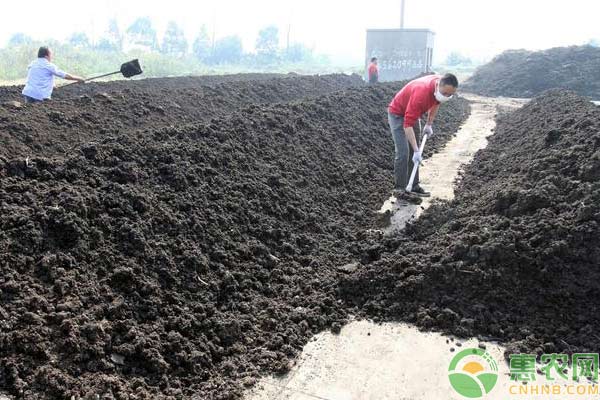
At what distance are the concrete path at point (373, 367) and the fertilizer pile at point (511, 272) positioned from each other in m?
0.18

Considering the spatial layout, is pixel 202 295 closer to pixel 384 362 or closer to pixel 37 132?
pixel 384 362

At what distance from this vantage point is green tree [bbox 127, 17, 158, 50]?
176 feet

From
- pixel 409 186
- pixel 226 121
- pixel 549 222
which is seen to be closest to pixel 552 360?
pixel 549 222

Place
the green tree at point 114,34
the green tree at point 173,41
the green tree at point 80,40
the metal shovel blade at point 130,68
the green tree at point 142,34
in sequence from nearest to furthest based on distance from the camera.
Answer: the metal shovel blade at point 130,68 < the green tree at point 114,34 < the green tree at point 80,40 < the green tree at point 173,41 < the green tree at point 142,34

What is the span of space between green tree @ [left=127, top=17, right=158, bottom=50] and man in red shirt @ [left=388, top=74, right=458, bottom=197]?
169ft

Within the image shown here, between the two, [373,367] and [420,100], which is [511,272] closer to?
[373,367]

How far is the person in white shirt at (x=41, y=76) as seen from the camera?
8.90 meters

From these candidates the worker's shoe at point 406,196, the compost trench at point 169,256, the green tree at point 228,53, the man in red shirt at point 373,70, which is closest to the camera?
the compost trench at point 169,256

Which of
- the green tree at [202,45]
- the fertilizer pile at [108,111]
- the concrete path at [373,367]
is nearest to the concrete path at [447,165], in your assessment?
the concrete path at [373,367]

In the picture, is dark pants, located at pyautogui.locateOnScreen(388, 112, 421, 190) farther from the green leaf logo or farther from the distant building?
the distant building

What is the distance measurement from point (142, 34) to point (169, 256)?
180 ft

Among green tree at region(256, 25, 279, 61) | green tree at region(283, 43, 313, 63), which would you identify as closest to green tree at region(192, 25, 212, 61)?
green tree at region(256, 25, 279, 61)

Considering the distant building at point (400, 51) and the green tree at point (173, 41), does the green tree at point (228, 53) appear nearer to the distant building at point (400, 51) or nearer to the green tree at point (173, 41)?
the green tree at point (173, 41)

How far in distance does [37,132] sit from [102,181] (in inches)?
141
